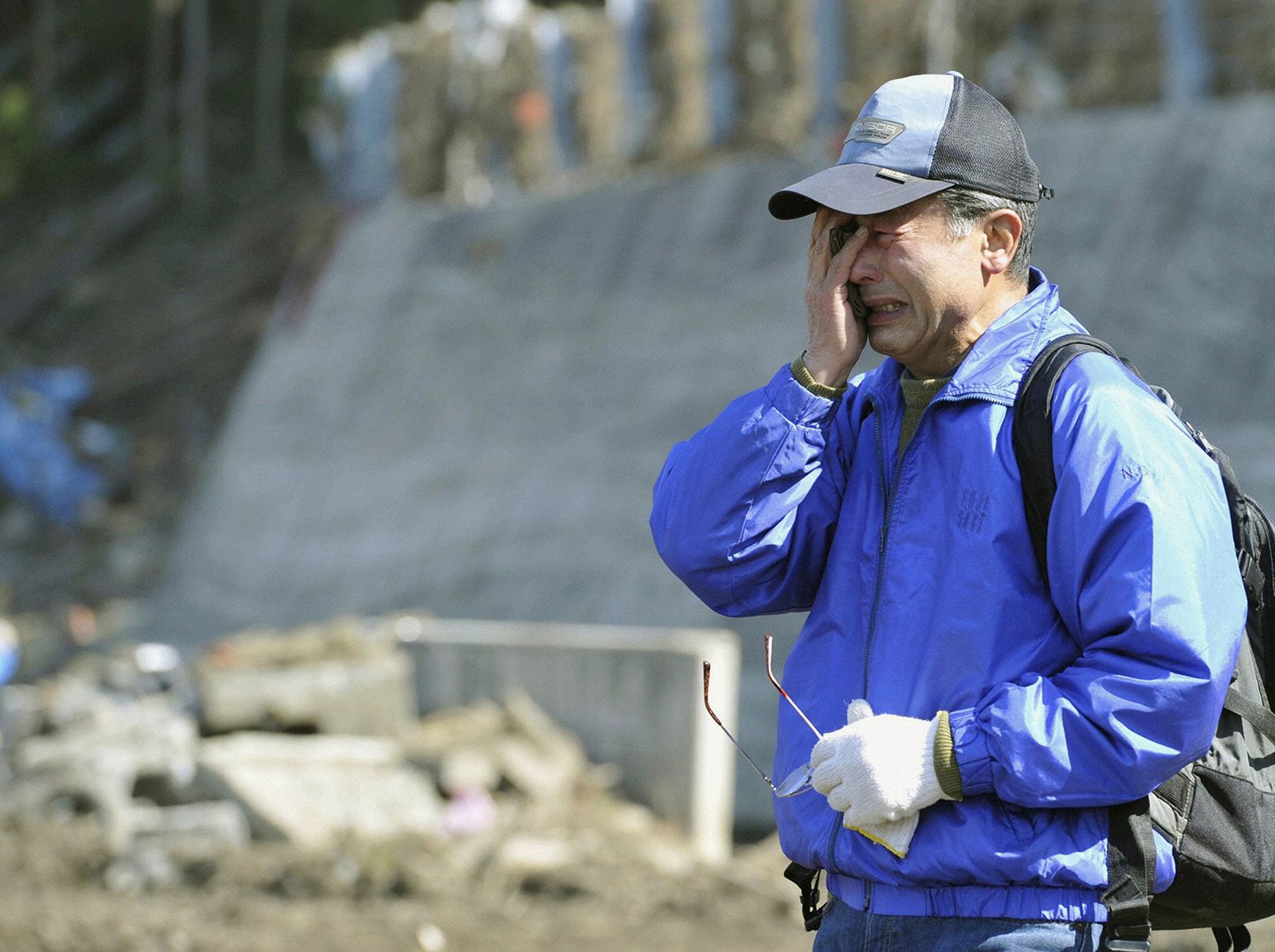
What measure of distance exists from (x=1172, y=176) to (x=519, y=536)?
20.8 feet

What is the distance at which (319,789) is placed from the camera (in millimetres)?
9047

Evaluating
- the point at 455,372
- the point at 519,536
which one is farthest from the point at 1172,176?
the point at 455,372

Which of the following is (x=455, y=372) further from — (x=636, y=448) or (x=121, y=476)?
(x=121, y=476)

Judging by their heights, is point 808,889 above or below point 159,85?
above

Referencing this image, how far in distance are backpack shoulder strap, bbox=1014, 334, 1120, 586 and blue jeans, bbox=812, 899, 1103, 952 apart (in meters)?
0.46

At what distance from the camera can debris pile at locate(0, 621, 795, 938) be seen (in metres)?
8.07

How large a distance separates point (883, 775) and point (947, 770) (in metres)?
0.09

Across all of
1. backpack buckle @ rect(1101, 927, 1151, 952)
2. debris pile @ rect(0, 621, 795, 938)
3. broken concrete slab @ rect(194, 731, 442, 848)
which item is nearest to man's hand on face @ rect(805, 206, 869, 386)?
backpack buckle @ rect(1101, 927, 1151, 952)

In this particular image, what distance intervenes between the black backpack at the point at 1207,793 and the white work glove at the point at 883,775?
0.26 meters

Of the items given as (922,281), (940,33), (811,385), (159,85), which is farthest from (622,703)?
(159,85)

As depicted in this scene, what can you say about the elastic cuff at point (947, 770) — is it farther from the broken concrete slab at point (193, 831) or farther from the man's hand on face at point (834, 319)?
the broken concrete slab at point (193, 831)

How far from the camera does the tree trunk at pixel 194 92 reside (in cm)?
2594

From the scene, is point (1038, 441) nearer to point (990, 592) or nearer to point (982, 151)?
point (990, 592)

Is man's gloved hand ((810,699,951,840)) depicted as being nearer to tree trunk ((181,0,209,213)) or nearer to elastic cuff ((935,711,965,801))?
elastic cuff ((935,711,965,801))
